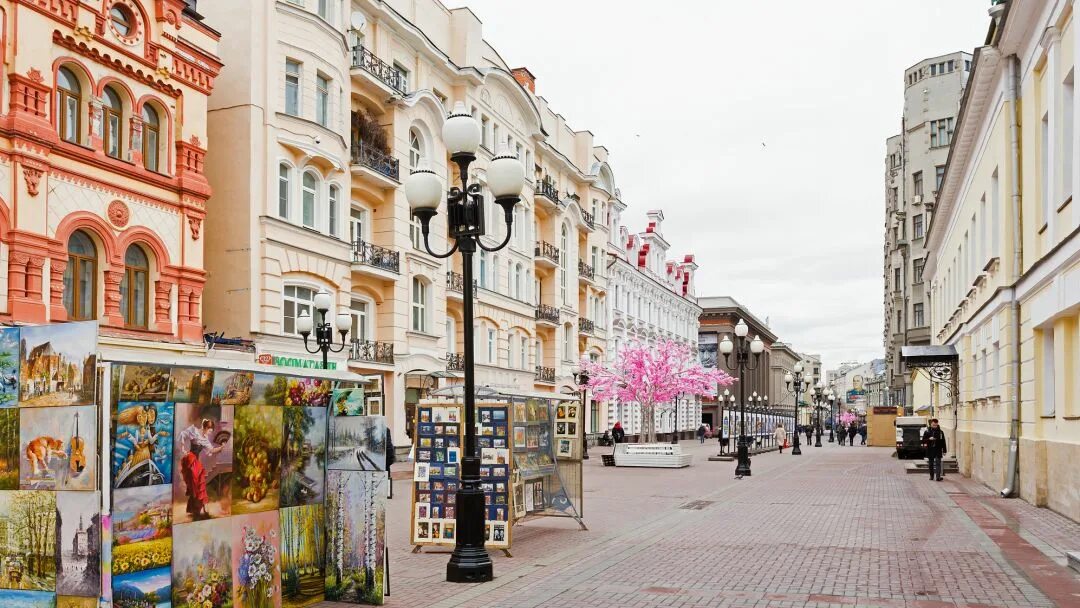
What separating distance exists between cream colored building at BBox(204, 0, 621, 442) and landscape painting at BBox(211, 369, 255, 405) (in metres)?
12.7

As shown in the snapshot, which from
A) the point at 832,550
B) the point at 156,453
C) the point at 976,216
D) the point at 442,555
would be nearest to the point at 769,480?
the point at 976,216

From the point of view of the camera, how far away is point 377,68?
3092 centimetres

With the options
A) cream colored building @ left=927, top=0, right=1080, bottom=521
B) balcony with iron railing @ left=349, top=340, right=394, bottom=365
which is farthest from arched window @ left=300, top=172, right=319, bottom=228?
cream colored building @ left=927, top=0, right=1080, bottom=521

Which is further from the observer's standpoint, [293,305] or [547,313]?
[547,313]

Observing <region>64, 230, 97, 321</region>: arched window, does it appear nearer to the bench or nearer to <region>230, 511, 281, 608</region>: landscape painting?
<region>230, 511, 281, 608</region>: landscape painting

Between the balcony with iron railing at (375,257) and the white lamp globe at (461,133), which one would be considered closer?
the white lamp globe at (461,133)

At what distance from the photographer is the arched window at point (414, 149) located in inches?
1318

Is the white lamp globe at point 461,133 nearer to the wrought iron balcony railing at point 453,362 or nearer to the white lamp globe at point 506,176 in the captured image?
the white lamp globe at point 506,176

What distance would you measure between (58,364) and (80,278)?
15.7m

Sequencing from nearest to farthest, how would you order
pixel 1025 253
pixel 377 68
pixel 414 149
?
pixel 1025 253 → pixel 377 68 → pixel 414 149

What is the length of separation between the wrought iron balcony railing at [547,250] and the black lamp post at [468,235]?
35.7m

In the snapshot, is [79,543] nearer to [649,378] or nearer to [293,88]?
[293,88]

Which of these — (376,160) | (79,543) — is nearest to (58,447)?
(79,543)

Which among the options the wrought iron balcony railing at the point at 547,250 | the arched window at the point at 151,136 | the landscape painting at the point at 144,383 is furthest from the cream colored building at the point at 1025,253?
the wrought iron balcony railing at the point at 547,250
